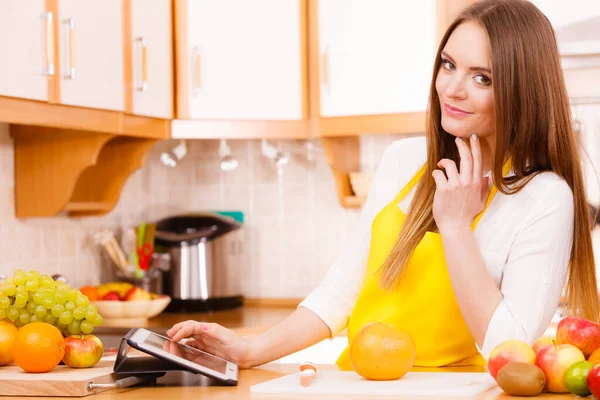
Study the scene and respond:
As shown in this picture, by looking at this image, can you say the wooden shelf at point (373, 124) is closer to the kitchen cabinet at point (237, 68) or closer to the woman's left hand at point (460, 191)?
the kitchen cabinet at point (237, 68)

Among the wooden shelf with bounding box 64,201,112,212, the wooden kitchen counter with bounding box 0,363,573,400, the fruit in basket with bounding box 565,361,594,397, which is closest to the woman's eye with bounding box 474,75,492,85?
the wooden kitchen counter with bounding box 0,363,573,400

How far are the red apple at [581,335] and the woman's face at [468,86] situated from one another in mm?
450

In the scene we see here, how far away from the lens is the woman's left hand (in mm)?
1515

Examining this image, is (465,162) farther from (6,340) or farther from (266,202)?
(266,202)

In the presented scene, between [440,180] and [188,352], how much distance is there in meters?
0.50

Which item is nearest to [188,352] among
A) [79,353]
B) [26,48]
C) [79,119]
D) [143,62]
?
[79,353]

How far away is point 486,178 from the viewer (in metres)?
1.67

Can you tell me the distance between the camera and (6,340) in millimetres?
1442

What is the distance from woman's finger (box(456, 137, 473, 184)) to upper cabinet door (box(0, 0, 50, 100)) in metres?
1.12

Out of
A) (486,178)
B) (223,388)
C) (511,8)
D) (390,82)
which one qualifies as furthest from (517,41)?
(390,82)

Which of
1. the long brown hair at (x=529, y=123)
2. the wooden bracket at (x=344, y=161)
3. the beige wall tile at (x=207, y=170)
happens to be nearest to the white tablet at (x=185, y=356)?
the long brown hair at (x=529, y=123)

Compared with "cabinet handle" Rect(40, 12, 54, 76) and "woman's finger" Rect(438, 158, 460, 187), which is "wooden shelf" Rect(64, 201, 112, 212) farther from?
"woman's finger" Rect(438, 158, 460, 187)

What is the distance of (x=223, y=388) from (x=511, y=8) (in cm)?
80

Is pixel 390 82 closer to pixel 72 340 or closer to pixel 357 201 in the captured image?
pixel 357 201
